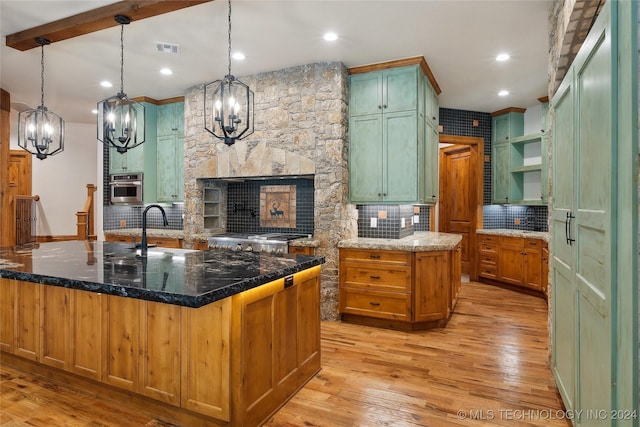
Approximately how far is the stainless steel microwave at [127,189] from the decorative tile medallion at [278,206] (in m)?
2.17

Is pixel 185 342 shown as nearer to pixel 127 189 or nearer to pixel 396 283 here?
pixel 396 283

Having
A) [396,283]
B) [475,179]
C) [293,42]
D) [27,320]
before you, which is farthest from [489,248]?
[27,320]

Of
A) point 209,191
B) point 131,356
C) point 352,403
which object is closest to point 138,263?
point 131,356

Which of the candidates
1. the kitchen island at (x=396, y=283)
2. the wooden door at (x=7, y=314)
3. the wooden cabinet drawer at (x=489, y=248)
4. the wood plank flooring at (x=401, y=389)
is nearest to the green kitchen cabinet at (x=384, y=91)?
the kitchen island at (x=396, y=283)

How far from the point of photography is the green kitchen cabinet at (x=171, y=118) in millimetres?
5699

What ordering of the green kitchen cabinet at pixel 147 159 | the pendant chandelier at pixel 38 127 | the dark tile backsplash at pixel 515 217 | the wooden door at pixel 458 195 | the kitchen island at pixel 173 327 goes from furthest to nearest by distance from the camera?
the wooden door at pixel 458 195
the dark tile backsplash at pixel 515 217
the green kitchen cabinet at pixel 147 159
the pendant chandelier at pixel 38 127
the kitchen island at pixel 173 327

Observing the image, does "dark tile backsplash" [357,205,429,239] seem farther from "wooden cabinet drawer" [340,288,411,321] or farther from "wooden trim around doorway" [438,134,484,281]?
"wooden trim around doorway" [438,134,484,281]

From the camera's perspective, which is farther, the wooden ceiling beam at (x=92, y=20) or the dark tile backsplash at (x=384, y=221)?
the dark tile backsplash at (x=384, y=221)

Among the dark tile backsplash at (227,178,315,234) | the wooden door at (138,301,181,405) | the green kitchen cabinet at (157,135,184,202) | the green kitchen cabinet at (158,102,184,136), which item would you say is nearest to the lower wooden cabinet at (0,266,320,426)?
the wooden door at (138,301,181,405)

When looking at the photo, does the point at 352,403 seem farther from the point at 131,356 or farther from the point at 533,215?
the point at 533,215

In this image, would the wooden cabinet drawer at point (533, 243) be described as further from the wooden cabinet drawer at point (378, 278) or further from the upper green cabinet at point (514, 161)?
the wooden cabinet drawer at point (378, 278)

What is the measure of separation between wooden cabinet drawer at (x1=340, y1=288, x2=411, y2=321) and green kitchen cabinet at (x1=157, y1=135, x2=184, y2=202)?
10.3 feet

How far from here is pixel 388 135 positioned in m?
4.29

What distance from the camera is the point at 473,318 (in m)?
4.37
